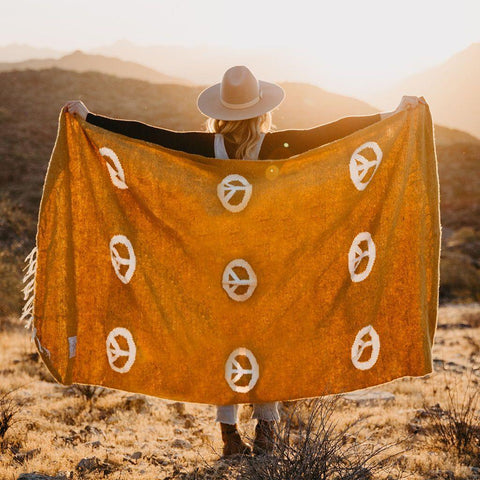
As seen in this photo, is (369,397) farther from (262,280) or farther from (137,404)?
(262,280)

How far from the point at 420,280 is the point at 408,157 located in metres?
0.87

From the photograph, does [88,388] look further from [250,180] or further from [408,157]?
[408,157]

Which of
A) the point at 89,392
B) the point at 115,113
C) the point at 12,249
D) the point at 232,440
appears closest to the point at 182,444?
the point at 232,440

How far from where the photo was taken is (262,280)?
3484 millimetres

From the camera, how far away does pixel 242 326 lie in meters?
3.47

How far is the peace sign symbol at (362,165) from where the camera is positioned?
139 inches

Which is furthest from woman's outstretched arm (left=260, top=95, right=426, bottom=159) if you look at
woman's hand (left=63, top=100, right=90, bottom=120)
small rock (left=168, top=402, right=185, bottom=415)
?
small rock (left=168, top=402, right=185, bottom=415)

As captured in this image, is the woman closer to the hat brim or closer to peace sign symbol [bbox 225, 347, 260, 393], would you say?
the hat brim

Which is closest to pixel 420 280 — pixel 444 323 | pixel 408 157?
pixel 408 157

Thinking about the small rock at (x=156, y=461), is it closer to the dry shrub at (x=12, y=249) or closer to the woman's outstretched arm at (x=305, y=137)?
the woman's outstretched arm at (x=305, y=137)

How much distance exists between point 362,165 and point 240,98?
3.22 ft

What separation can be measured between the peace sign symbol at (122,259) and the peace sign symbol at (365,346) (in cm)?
164

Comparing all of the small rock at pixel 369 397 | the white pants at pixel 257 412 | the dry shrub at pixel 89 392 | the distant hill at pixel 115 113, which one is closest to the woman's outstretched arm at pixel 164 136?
the white pants at pixel 257 412

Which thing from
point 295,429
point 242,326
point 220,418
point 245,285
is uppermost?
point 245,285
